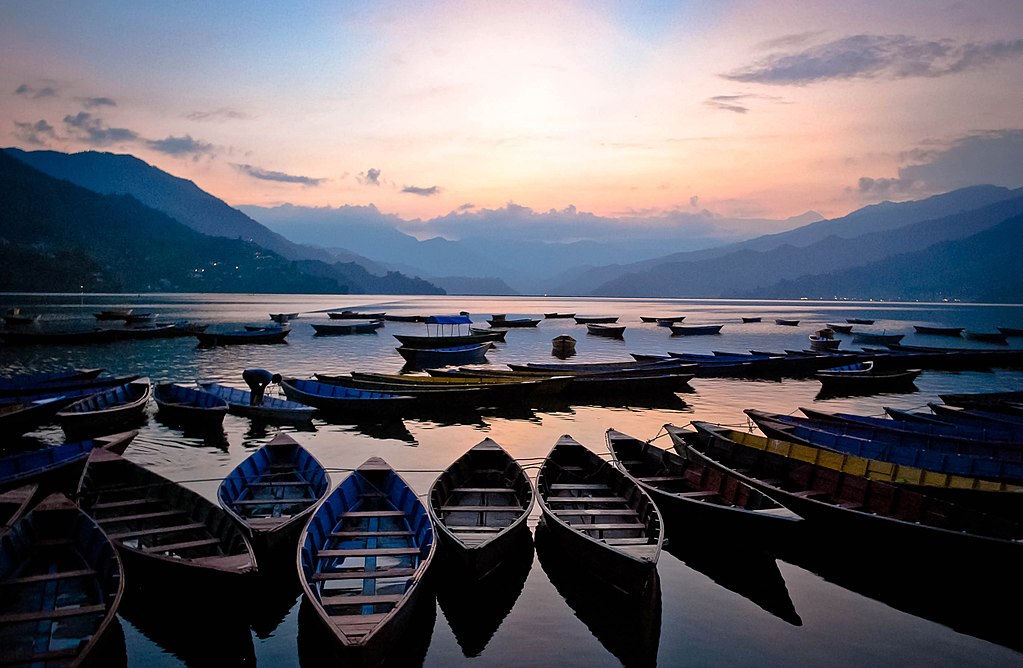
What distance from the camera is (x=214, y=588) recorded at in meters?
9.59

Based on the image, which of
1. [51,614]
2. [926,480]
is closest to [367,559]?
[51,614]

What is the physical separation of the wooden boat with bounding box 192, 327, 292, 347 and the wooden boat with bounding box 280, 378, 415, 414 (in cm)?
3580

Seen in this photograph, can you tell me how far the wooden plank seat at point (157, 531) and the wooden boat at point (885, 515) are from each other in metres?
11.5

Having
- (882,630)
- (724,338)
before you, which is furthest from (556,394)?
(724,338)

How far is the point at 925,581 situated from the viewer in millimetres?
12305

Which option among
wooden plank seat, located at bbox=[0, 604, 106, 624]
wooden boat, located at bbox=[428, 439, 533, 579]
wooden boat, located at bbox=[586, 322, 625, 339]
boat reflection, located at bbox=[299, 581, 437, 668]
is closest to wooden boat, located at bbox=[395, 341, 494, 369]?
wooden boat, located at bbox=[428, 439, 533, 579]

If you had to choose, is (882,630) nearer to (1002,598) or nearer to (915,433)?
(1002,598)

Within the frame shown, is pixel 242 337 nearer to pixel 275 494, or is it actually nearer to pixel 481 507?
pixel 275 494

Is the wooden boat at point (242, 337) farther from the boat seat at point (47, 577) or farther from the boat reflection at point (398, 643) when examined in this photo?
the boat reflection at point (398, 643)

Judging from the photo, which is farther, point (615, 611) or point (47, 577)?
point (615, 611)

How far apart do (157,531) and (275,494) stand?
10.8ft

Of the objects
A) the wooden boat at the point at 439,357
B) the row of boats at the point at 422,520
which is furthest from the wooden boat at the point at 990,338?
the row of boats at the point at 422,520

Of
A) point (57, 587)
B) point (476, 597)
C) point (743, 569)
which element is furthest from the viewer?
point (743, 569)

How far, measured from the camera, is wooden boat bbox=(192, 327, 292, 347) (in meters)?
60.0
